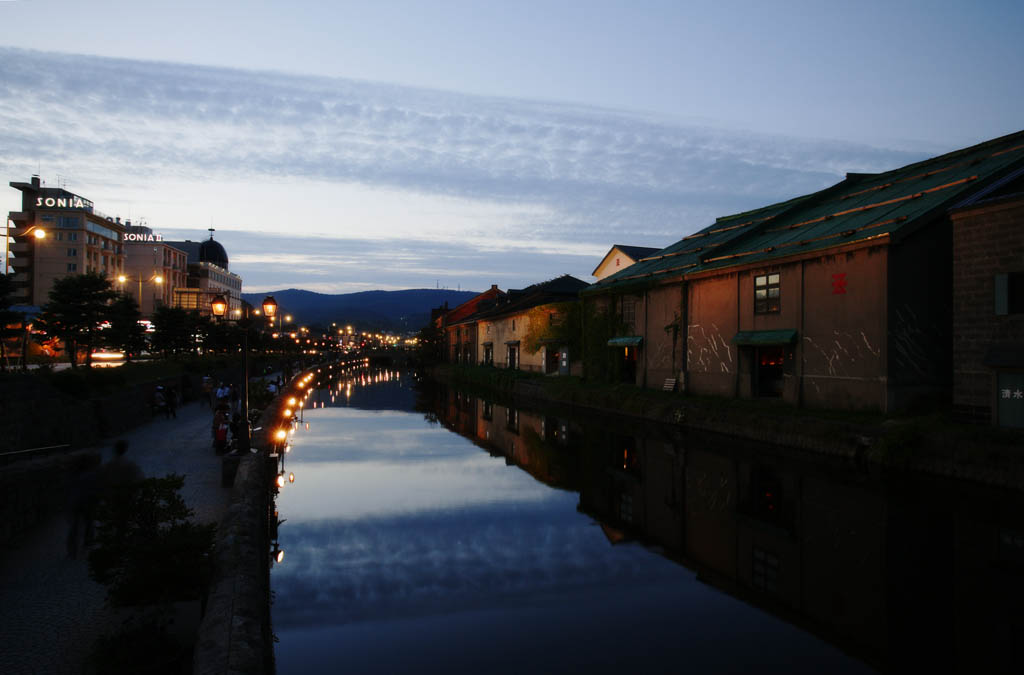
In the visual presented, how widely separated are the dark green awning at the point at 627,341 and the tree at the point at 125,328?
2876 centimetres

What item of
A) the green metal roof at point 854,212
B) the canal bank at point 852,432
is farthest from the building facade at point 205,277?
the canal bank at point 852,432

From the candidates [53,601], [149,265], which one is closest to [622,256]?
[53,601]

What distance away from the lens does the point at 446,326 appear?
88188 mm

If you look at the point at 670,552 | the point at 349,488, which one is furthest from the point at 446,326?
the point at 670,552

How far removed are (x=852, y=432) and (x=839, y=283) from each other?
5564mm

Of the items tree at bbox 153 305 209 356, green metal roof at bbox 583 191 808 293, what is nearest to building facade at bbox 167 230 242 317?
tree at bbox 153 305 209 356

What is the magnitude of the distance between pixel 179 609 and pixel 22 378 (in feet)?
38.0

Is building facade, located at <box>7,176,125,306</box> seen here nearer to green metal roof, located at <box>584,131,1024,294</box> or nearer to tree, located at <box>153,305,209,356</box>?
tree, located at <box>153,305,209,356</box>

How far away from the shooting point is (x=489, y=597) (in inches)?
379

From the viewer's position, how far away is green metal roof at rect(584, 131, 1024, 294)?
2059 cm

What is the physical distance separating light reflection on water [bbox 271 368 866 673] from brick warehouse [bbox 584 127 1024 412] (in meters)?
11.2

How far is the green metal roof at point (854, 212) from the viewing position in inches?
811

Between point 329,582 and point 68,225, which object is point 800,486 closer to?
point 329,582

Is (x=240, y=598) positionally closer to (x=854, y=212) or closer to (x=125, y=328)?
(x=854, y=212)
